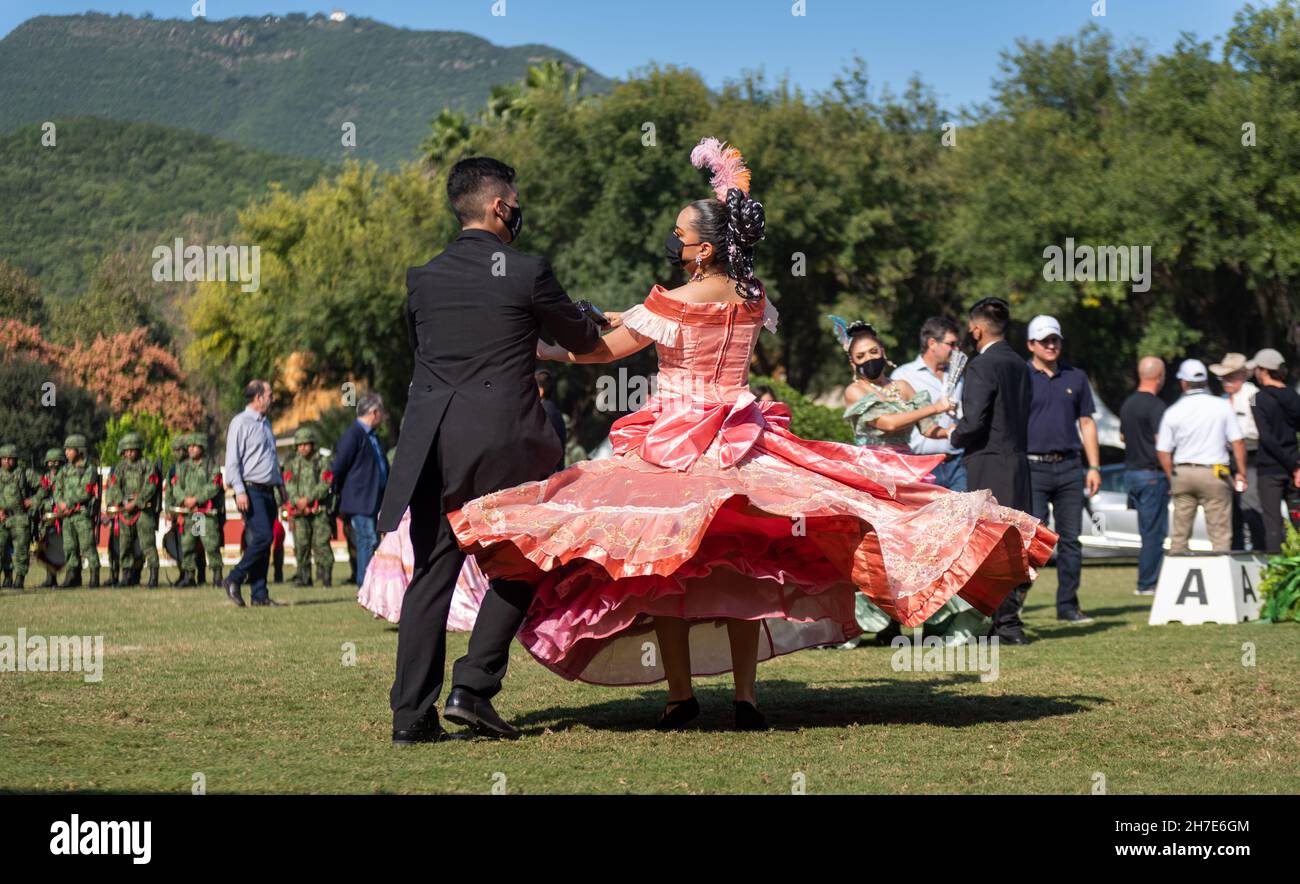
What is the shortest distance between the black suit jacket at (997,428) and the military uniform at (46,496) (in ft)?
45.0

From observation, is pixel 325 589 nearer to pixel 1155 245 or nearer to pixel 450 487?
pixel 450 487

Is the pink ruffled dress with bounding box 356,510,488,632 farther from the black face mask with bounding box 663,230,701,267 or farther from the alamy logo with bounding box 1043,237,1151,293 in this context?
the alamy logo with bounding box 1043,237,1151,293

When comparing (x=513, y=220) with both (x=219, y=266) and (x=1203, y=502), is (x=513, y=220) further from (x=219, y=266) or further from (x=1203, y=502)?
(x=219, y=266)

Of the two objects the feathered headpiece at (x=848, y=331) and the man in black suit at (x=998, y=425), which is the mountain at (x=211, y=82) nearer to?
the feathered headpiece at (x=848, y=331)

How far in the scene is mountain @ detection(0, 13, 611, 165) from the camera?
206 ft

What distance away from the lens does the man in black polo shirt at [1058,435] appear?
12.8 m

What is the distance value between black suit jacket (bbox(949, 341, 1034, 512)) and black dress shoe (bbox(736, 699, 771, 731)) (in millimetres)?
4257

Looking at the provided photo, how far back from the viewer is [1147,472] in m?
16.6

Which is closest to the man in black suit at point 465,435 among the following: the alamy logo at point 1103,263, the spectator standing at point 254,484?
the spectator standing at point 254,484

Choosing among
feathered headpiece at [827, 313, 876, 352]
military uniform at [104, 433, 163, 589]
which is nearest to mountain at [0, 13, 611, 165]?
military uniform at [104, 433, 163, 589]

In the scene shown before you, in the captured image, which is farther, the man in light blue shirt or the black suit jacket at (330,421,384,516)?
the black suit jacket at (330,421,384,516)

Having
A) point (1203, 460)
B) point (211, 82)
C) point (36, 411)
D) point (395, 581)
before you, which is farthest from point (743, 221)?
point (211, 82)
